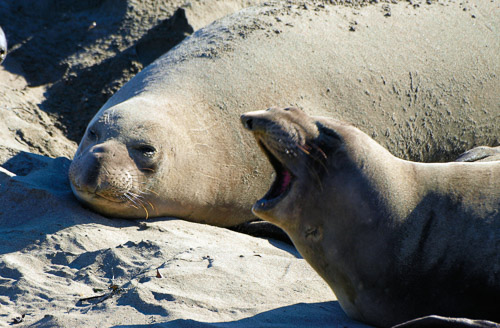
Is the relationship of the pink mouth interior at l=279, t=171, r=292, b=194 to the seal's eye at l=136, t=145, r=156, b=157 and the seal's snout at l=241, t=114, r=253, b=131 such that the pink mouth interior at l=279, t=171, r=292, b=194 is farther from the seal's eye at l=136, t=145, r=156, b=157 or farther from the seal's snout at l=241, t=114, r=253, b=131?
the seal's eye at l=136, t=145, r=156, b=157

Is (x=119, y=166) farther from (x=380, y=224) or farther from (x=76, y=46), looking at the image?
(x=76, y=46)

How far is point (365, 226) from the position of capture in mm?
3289

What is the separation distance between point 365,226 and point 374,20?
341cm

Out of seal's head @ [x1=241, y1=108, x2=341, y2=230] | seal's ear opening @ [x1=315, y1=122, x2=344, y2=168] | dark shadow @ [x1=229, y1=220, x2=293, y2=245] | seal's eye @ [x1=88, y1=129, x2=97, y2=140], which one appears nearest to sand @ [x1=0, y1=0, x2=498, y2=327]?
dark shadow @ [x1=229, y1=220, x2=293, y2=245]

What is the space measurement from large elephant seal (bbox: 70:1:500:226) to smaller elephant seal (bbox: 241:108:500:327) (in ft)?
6.55

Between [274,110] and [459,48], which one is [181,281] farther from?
[459,48]

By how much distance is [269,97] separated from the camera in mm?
5730

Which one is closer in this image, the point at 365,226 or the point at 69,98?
the point at 365,226

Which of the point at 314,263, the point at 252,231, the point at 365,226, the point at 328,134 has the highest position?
the point at 328,134

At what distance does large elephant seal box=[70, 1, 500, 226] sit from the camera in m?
5.27

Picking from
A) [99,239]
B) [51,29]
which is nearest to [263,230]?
[99,239]

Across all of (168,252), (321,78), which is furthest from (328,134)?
(321,78)

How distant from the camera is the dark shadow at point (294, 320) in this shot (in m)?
3.15

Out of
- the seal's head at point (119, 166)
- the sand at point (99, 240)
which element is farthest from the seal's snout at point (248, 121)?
the seal's head at point (119, 166)
